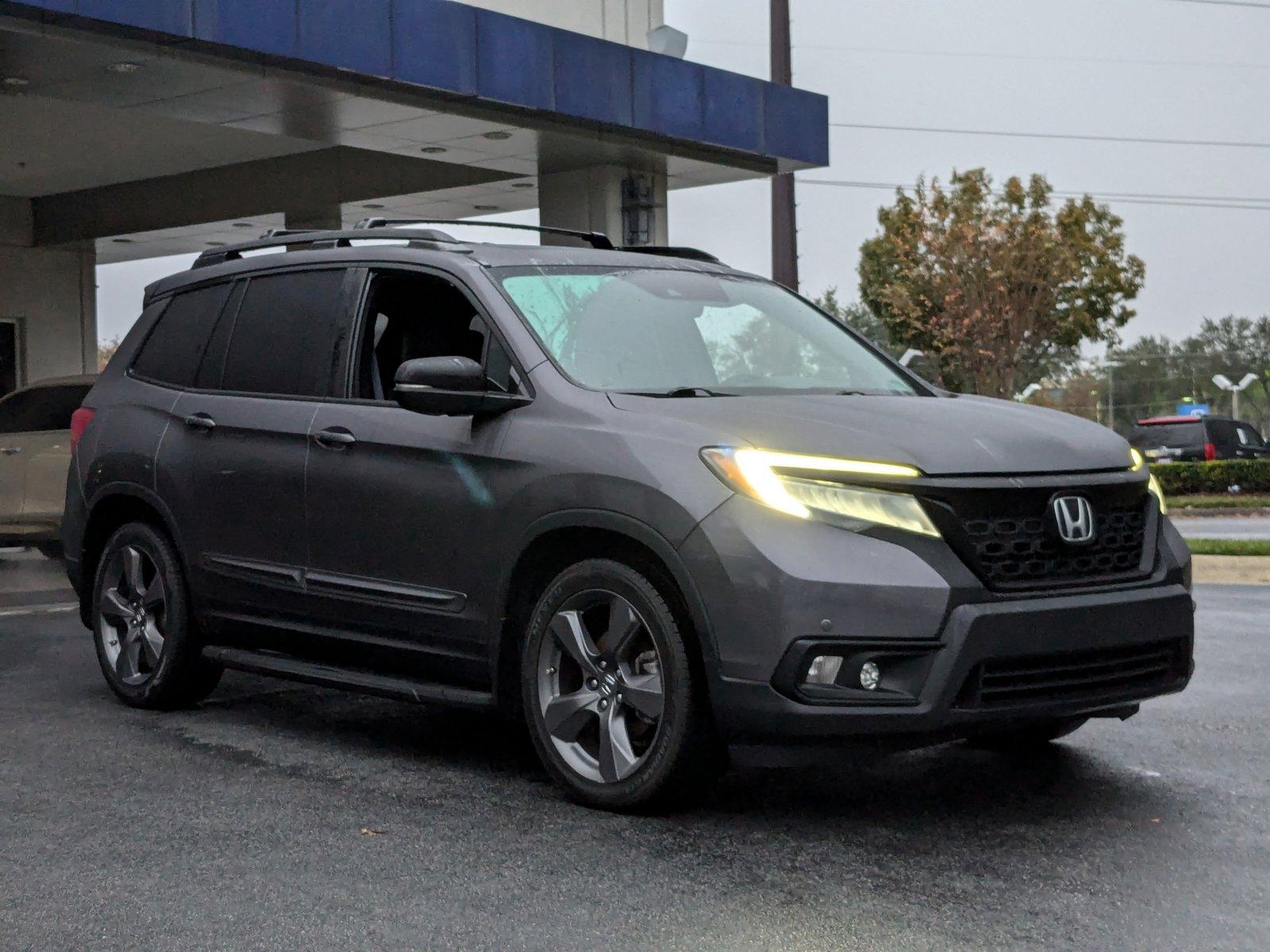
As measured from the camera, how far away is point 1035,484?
506cm

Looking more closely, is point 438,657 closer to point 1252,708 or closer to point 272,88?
point 1252,708

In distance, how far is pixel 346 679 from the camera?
625cm

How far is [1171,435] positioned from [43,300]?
21661 mm

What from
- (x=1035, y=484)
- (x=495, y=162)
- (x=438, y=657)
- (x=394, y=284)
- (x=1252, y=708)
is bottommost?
(x=1252, y=708)

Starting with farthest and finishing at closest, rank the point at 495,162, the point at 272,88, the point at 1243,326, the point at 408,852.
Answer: the point at 1243,326 → the point at 495,162 → the point at 272,88 → the point at 408,852

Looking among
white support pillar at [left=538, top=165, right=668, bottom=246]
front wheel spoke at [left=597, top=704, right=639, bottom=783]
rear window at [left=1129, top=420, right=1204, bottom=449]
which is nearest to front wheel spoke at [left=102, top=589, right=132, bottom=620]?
front wheel spoke at [left=597, top=704, right=639, bottom=783]

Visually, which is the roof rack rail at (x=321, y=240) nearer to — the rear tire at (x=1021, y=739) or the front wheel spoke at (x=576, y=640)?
the front wheel spoke at (x=576, y=640)

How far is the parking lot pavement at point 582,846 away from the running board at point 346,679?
271mm

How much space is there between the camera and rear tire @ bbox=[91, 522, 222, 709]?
7.11 meters

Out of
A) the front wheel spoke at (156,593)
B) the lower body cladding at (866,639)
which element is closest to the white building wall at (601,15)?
the front wheel spoke at (156,593)

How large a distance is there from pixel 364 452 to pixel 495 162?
13708mm

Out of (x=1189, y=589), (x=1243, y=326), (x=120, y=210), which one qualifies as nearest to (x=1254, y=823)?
(x=1189, y=589)

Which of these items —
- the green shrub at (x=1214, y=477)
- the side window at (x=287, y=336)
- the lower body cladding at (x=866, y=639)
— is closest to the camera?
the lower body cladding at (x=866, y=639)

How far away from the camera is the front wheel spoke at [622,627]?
5.26 meters
